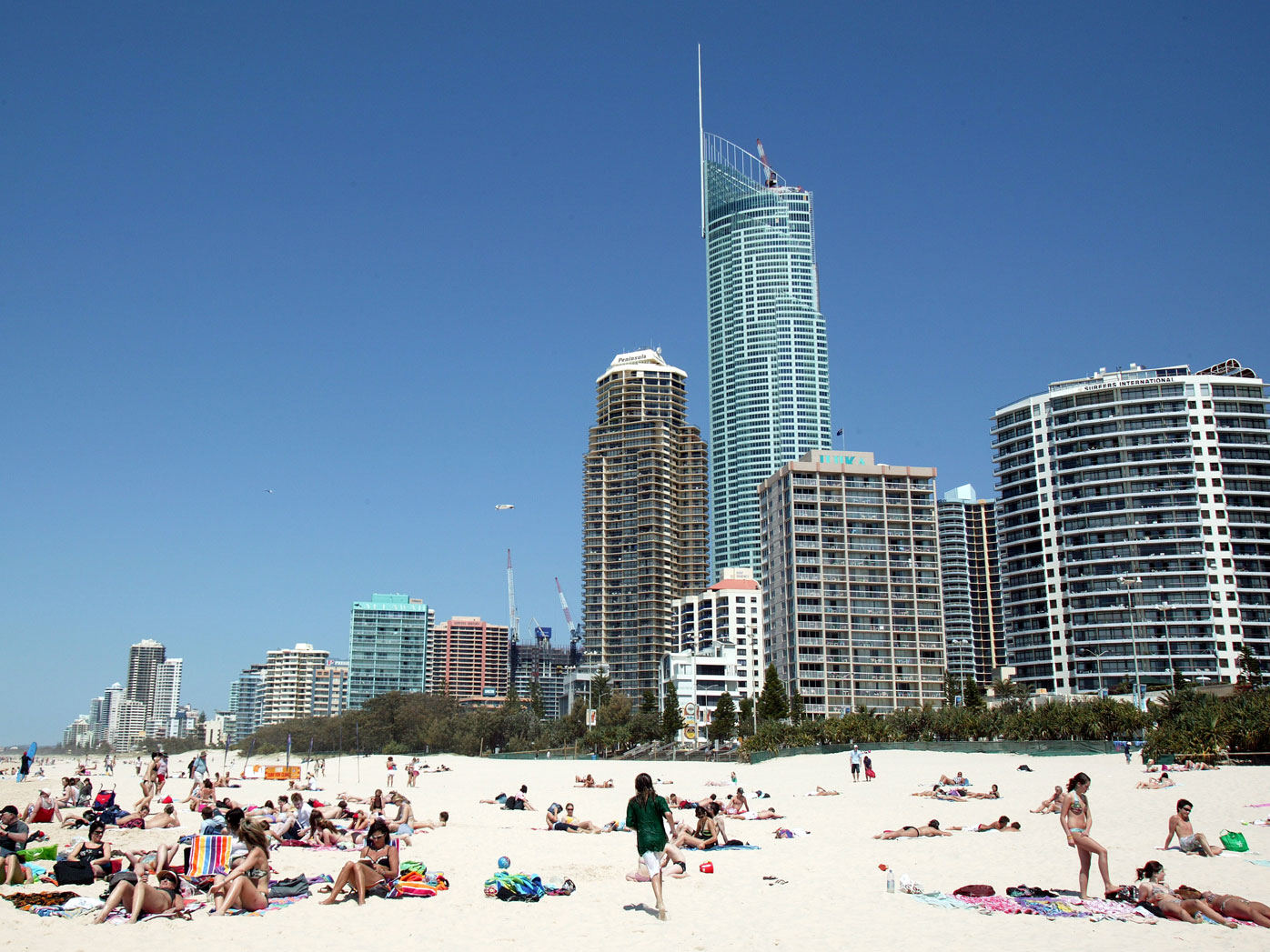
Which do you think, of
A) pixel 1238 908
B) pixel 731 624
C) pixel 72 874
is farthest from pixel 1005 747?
pixel 731 624

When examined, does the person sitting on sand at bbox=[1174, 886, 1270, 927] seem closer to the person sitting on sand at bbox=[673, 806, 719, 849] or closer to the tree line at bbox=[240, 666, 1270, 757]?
the person sitting on sand at bbox=[673, 806, 719, 849]

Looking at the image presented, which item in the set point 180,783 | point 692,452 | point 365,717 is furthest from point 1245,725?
A: point 692,452

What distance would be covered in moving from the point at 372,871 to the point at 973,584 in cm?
18725

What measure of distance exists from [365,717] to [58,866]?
4677 inches

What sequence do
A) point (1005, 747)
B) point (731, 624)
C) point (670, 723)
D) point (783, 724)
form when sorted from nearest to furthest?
Answer: point (1005, 747) < point (783, 724) < point (670, 723) < point (731, 624)

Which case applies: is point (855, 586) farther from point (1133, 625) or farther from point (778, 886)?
point (778, 886)

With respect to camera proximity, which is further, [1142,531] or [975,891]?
[1142,531]

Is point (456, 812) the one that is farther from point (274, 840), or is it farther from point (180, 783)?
point (180, 783)

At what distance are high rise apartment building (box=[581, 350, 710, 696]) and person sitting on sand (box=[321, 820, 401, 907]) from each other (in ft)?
461

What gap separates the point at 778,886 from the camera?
1525 cm

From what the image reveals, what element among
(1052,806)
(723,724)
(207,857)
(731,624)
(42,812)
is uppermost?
(731,624)

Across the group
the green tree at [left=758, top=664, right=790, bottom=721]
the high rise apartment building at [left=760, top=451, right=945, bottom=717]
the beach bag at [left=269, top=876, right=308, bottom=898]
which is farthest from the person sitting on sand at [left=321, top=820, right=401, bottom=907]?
the high rise apartment building at [left=760, top=451, right=945, bottom=717]

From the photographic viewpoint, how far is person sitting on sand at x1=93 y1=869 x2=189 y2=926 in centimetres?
1240

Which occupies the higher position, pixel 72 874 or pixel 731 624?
pixel 731 624
